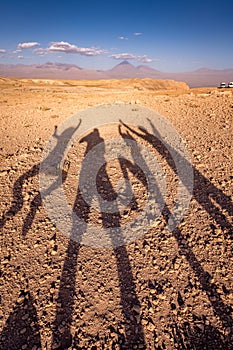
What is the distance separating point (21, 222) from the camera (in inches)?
184

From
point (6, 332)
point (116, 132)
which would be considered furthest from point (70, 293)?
point (116, 132)

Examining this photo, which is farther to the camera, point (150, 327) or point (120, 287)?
point (120, 287)

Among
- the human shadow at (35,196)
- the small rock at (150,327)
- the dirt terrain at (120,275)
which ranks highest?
the human shadow at (35,196)

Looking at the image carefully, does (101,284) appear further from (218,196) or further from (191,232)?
(218,196)

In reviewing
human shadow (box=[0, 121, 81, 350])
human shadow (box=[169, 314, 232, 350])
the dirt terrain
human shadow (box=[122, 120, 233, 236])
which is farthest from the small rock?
human shadow (box=[122, 120, 233, 236])

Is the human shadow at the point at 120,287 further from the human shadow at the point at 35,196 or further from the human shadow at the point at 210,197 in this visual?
the human shadow at the point at 210,197

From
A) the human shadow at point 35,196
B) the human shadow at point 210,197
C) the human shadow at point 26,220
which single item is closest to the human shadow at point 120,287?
the human shadow at point 26,220

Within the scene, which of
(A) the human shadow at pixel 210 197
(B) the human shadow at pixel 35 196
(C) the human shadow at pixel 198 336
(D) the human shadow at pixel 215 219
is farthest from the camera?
(B) the human shadow at pixel 35 196

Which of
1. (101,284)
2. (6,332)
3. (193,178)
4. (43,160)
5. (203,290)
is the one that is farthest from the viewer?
(43,160)

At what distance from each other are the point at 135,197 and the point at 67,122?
777 cm

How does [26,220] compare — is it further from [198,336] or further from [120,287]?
[198,336]

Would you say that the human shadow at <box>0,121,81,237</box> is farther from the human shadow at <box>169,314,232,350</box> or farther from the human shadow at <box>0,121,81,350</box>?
the human shadow at <box>169,314,232,350</box>

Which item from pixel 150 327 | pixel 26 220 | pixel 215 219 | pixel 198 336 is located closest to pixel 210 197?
pixel 215 219

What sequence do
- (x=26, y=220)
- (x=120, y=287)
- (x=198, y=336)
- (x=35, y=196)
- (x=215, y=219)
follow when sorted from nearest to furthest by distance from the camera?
(x=198, y=336) → (x=120, y=287) → (x=215, y=219) → (x=26, y=220) → (x=35, y=196)
